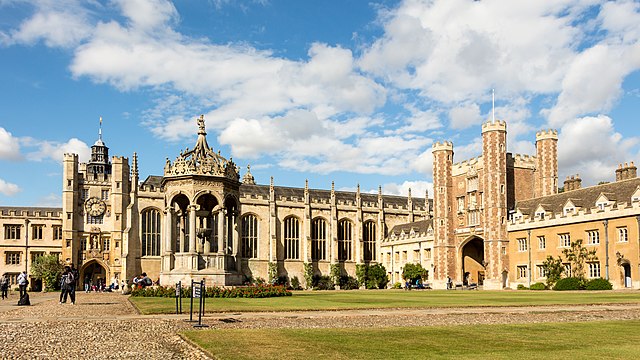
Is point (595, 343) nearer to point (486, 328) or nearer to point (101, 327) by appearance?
point (486, 328)

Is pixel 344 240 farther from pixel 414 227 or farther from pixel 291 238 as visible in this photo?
pixel 414 227

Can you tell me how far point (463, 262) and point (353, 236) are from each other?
17.9 m

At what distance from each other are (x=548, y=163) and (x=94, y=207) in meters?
48.8

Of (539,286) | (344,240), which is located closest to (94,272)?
(344,240)

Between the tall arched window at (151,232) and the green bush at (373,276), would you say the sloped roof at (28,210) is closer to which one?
the tall arched window at (151,232)

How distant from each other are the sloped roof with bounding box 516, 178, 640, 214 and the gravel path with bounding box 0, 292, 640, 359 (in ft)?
82.9

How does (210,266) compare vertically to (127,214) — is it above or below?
below

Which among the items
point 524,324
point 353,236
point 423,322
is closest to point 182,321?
point 423,322

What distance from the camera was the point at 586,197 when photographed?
51312 millimetres

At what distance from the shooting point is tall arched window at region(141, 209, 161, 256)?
68.0 m

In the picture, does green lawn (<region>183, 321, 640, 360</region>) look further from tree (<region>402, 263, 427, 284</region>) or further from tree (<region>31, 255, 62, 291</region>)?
tree (<region>31, 255, 62, 291</region>)

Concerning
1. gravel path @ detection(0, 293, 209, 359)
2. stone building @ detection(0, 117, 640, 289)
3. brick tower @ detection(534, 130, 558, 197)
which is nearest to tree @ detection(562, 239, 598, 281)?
stone building @ detection(0, 117, 640, 289)

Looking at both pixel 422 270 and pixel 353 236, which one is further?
pixel 353 236

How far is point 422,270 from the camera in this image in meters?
67.8
